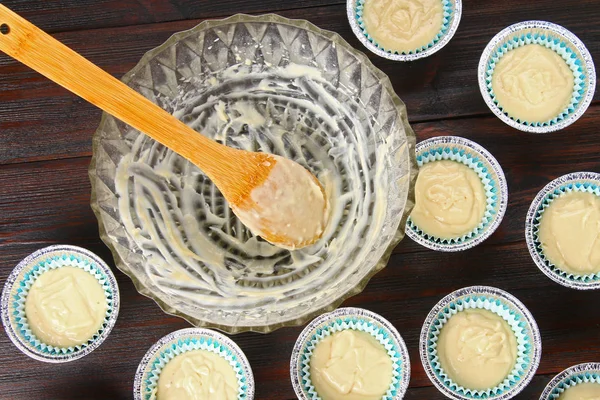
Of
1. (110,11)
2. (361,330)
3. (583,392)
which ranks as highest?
(110,11)

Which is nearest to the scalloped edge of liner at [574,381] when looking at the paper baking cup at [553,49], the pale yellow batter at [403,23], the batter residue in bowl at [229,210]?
the paper baking cup at [553,49]

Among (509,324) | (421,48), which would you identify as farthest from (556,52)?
(509,324)

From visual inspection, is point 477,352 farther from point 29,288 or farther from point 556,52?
point 29,288

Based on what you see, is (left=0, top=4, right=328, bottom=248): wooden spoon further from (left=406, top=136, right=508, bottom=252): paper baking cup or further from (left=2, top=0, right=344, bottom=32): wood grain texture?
(left=2, top=0, right=344, bottom=32): wood grain texture

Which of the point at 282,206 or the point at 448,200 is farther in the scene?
the point at 448,200

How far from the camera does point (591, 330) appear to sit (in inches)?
71.6

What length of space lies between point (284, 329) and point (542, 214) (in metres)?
0.82

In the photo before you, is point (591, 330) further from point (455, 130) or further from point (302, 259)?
Result: point (302, 259)

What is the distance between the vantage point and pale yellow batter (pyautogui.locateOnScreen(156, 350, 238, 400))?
69.6 inches

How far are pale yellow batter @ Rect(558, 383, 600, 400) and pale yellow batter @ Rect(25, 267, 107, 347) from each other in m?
1.34

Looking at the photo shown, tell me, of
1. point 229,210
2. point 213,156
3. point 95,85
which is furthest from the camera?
point 229,210

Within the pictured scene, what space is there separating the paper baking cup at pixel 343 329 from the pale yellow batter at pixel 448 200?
305 millimetres

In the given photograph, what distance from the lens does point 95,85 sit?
3.69ft

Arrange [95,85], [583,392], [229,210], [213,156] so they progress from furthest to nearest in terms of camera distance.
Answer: [583,392], [229,210], [213,156], [95,85]
